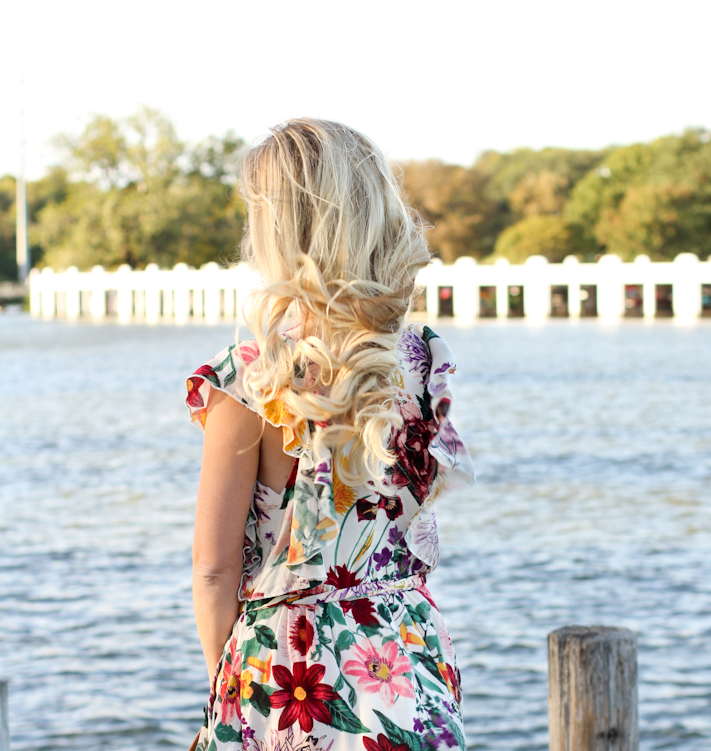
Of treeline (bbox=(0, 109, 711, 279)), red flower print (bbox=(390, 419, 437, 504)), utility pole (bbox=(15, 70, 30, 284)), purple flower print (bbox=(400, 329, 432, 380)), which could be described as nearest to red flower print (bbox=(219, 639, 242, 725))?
red flower print (bbox=(390, 419, 437, 504))

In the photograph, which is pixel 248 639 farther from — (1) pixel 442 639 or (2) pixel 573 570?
(2) pixel 573 570

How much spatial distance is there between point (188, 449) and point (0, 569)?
259 inches

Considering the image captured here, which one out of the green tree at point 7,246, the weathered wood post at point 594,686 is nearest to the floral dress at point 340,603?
the weathered wood post at point 594,686

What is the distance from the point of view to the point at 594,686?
2.71 metres

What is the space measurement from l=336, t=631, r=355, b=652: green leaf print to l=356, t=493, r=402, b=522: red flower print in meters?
0.20

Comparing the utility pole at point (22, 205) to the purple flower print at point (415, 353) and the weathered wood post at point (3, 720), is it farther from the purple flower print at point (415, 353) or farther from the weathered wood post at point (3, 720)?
the purple flower print at point (415, 353)

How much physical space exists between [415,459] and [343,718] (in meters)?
0.47

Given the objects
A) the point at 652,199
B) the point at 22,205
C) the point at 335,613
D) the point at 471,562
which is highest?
the point at 22,205

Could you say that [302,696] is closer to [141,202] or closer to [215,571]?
[215,571]

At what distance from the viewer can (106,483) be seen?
476 inches

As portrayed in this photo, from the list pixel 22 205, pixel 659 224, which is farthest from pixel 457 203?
pixel 22 205

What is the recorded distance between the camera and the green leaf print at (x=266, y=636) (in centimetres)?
176

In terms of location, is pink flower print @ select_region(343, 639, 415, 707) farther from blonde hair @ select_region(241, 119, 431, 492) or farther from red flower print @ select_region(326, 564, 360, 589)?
blonde hair @ select_region(241, 119, 431, 492)

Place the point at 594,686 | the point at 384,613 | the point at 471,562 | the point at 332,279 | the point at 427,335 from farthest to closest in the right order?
the point at 471,562, the point at 594,686, the point at 427,335, the point at 384,613, the point at 332,279
